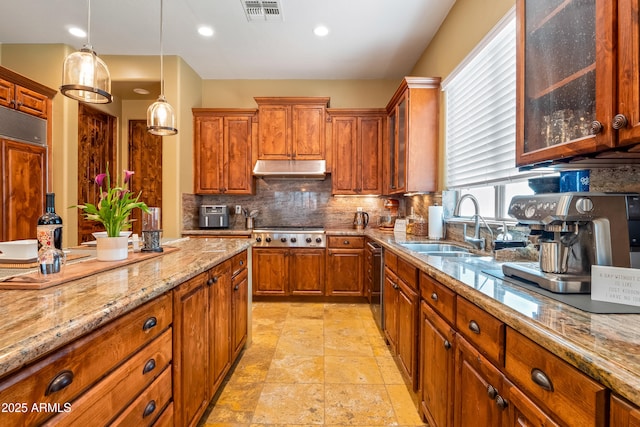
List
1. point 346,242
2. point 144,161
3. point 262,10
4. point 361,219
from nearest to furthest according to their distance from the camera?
point 262,10
point 346,242
point 361,219
point 144,161

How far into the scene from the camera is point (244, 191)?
171 inches

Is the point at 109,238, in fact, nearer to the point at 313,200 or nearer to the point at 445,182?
the point at 445,182

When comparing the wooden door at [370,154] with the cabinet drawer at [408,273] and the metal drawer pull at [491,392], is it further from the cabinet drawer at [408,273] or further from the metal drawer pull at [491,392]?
the metal drawer pull at [491,392]

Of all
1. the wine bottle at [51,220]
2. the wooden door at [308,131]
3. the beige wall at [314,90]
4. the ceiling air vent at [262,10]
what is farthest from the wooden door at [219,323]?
the beige wall at [314,90]

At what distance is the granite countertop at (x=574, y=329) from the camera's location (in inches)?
23.7

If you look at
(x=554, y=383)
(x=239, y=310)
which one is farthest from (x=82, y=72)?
(x=554, y=383)

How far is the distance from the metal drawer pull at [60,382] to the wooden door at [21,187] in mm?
3219

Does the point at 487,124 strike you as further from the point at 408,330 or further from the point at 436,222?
the point at 408,330

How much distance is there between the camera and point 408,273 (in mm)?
2035

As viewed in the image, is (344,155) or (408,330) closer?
(408,330)

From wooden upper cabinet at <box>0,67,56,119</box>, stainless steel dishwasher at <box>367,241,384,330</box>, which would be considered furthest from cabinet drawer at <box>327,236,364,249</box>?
wooden upper cabinet at <box>0,67,56,119</box>

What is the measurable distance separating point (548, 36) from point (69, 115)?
468 centimetres

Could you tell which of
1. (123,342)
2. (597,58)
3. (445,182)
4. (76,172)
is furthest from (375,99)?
(123,342)

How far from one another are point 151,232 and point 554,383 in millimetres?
2033
